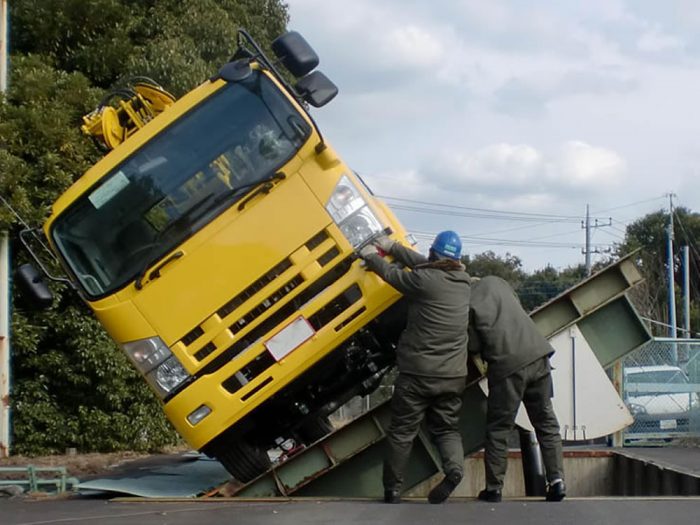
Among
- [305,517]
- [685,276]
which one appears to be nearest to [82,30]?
[305,517]

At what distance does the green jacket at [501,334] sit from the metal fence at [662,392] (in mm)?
9023

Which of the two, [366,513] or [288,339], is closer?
[366,513]

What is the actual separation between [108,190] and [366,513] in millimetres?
3243

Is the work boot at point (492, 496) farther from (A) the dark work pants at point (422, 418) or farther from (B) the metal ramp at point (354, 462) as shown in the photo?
(B) the metal ramp at point (354, 462)

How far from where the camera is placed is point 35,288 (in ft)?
28.3

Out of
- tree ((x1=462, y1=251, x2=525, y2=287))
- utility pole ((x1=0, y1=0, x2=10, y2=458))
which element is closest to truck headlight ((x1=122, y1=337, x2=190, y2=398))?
utility pole ((x1=0, y1=0, x2=10, y2=458))

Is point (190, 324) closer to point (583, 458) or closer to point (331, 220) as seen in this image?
point (331, 220)

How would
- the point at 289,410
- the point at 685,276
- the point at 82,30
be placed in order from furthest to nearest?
1. the point at 685,276
2. the point at 82,30
3. the point at 289,410

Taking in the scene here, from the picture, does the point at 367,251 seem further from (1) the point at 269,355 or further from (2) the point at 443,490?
(2) the point at 443,490

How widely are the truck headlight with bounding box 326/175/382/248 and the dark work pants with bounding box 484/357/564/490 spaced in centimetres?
140

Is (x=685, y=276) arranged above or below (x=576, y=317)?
below

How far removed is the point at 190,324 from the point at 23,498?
71.3 inches

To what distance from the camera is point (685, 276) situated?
51.3 meters

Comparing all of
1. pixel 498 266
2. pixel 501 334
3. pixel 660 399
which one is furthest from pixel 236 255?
pixel 498 266
